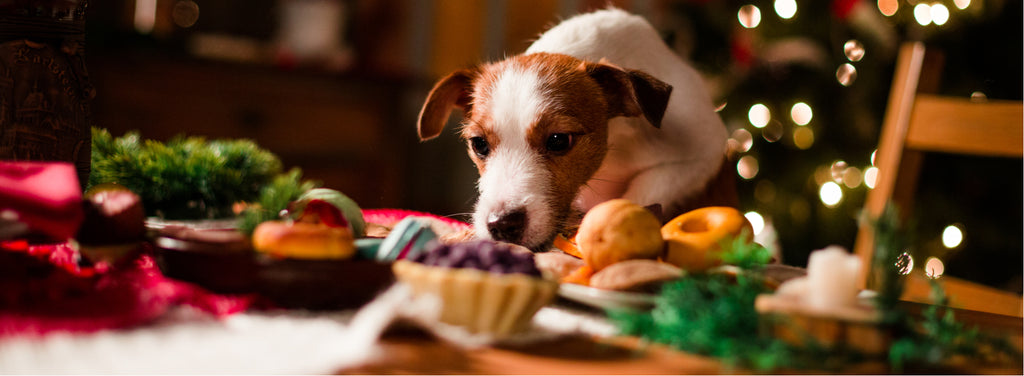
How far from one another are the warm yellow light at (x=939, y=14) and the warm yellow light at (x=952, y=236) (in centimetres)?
62

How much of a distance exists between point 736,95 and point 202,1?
3.11 metres

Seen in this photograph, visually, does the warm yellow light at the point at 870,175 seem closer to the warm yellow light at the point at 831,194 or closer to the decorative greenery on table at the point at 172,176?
the warm yellow light at the point at 831,194

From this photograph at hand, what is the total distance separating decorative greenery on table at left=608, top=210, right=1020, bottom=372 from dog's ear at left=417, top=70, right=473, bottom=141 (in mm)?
775

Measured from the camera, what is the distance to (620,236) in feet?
2.09

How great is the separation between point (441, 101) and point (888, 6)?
65.5 inches

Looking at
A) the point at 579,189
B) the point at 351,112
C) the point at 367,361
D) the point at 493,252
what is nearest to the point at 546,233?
the point at 579,189

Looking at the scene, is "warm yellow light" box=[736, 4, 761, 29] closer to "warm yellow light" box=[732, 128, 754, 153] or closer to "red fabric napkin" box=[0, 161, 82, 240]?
"warm yellow light" box=[732, 128, 754, 153]

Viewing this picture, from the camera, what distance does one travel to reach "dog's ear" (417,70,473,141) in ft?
3.99

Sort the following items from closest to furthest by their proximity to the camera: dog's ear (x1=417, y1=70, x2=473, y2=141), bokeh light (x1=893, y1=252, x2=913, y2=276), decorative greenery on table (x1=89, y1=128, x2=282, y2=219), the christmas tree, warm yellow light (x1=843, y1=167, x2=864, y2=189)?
bokeh light (x1=893, y1=252, x2=913, y2=276), decorative greenery on table (x1=89, y1=128, x2=282, y2=219), dog's ear (x1=417, y1=70, x2=473, y2=141), the christmas tree, warm yellow light (x1=843, y1=167, x2=864, y2=189)

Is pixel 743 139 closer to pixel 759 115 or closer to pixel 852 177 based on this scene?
pixel 759 115

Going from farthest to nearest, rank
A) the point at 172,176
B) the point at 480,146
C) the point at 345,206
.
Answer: the point at 480,146
the point at 172,176
the point at 345,206

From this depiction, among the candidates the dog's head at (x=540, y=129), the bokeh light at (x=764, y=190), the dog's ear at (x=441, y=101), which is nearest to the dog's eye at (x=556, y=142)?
the dog's head at (x=540, y=129)

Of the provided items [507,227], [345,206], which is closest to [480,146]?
[507,227]

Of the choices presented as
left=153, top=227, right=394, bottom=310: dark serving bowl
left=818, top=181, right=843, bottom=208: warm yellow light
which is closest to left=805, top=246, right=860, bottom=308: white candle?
left=153, top=227, right=394, bottom=310: dark serving bowl
